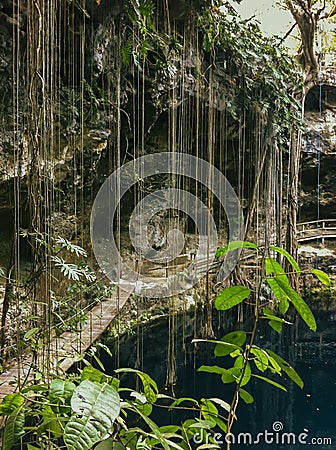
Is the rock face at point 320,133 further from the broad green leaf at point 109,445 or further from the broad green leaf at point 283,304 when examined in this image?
the broad green leaf at point 109,445

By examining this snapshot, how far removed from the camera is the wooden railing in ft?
24.6

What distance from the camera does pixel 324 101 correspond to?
7.03 m

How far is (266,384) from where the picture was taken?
12.4 ft

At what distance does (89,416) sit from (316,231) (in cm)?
748

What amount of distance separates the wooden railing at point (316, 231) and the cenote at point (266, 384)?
2.07 meters

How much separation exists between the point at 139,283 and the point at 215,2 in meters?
2.91

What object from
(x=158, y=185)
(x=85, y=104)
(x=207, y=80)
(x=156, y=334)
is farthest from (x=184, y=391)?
(x=158, y=185)

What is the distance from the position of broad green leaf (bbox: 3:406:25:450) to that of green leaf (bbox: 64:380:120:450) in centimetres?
15

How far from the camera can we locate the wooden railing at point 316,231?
748cm

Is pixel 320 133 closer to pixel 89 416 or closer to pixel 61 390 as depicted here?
pixel 61 390

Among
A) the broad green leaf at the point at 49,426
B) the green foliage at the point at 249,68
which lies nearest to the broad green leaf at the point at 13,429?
the broad green leaf at the point at 49,426

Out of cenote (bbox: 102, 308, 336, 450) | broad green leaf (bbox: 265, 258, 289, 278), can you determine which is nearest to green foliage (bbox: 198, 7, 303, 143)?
cenote (bbox: 102, 308, 336, 450)

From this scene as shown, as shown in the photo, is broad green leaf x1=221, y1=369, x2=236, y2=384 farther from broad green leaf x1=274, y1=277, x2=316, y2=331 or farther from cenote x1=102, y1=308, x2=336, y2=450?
cenote x1=102, y1=308, x2=336, y2=450

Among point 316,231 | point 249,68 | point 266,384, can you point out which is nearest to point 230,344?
point 266,384
